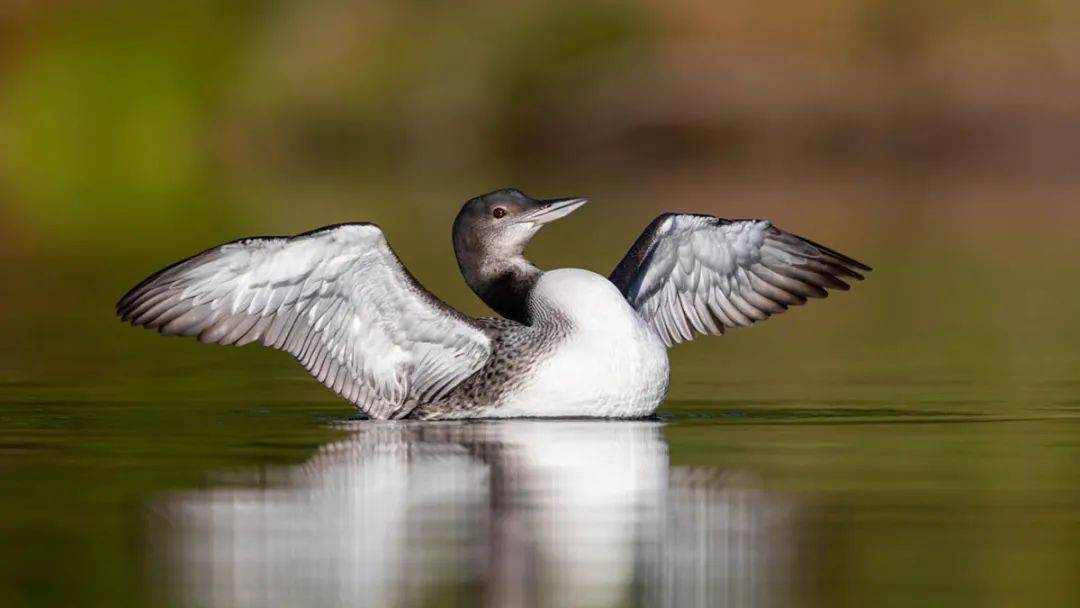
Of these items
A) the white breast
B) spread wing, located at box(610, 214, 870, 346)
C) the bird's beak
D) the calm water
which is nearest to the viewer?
the calm water

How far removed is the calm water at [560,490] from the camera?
6.04 meters

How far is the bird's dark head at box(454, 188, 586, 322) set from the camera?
10.5 metres

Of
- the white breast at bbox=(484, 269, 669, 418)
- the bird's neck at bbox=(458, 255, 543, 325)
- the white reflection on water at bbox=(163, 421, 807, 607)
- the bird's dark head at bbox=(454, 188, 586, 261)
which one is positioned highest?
the bird's dark head at bbox=(454, 188, 586, 261)

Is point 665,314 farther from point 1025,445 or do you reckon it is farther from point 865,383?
point 1025,445

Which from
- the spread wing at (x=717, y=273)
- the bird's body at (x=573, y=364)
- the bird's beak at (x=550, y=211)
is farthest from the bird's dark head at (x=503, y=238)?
the spread wing at (x=717, y=273)

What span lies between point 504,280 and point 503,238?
7.7 inches

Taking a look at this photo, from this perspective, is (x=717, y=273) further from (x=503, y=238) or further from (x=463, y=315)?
(x=463, y=315)

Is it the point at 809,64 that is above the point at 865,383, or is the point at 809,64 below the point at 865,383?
above

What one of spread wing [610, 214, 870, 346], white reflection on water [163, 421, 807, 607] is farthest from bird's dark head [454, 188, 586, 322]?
white reflection on water [163, 421, 807, 607]

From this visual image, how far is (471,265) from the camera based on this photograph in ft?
35.0

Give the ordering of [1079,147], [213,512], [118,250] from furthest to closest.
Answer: [1079,147] → [118,250] → [213,512]

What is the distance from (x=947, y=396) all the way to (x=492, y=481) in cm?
335

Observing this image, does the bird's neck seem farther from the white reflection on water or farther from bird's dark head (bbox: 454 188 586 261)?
the white reflection on water

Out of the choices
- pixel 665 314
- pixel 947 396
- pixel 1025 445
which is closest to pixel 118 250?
pixel 665 314
